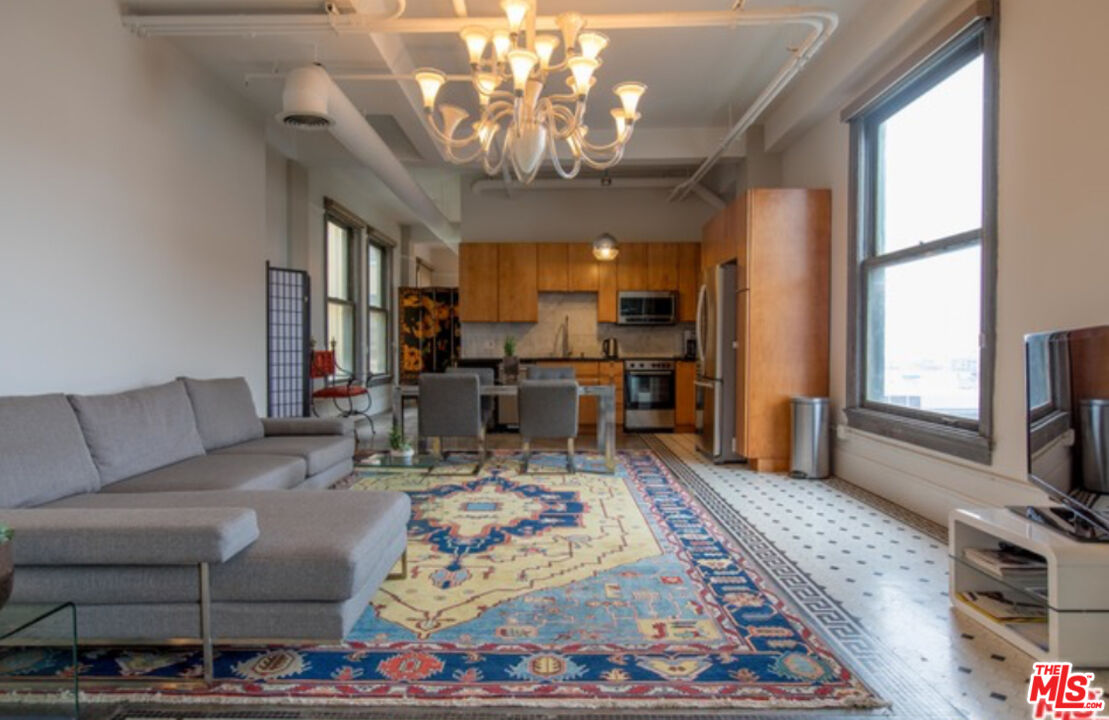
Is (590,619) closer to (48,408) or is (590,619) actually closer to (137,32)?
(48,408)

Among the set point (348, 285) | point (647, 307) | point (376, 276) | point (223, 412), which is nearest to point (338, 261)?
point (348, 285)

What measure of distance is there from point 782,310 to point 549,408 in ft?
7.01

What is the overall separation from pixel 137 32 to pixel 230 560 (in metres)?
3.60

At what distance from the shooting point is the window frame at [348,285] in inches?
290

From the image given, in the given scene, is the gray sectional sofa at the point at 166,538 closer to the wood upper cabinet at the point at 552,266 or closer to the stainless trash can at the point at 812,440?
the stainless trash can at the point at 812,440

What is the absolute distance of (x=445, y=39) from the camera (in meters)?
4.23

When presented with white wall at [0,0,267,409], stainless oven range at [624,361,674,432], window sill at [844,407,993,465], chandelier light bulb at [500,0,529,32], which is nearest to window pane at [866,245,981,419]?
window sill at [844,407,993,465]

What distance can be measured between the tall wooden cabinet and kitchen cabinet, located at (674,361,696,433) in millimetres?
2291

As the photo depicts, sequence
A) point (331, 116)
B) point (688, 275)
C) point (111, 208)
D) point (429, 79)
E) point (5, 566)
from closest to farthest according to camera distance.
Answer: point (5, 566), point (429, 79), point (111, 208), point (331, 116), point (688, 275)

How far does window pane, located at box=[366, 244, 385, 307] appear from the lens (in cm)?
960

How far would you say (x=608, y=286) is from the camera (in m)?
7.63

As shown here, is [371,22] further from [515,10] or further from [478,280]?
[478,280]

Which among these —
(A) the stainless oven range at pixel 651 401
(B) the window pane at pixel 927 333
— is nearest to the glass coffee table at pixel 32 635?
(B) the window pane at pixel 927 333

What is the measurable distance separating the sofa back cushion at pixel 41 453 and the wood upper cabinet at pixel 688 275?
20.8 ft
